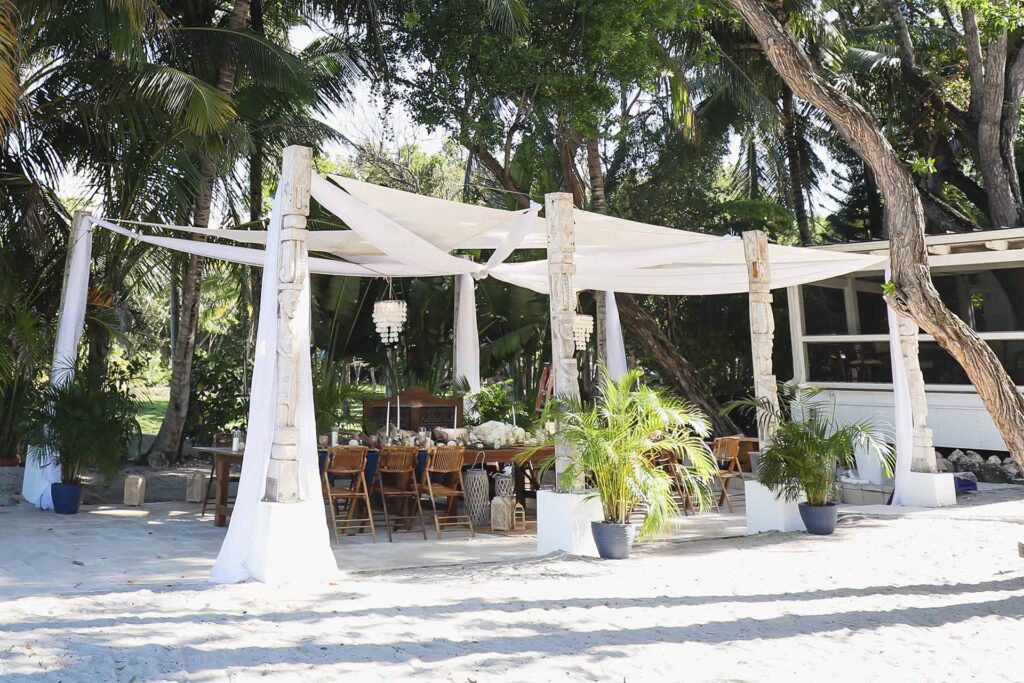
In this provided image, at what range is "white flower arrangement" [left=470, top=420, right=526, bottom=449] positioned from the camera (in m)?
8.00

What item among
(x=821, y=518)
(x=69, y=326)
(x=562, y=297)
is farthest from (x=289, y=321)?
(x=821, y=518)

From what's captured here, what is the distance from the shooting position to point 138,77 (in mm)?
8727

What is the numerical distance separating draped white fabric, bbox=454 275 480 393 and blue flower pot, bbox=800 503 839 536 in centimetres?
431

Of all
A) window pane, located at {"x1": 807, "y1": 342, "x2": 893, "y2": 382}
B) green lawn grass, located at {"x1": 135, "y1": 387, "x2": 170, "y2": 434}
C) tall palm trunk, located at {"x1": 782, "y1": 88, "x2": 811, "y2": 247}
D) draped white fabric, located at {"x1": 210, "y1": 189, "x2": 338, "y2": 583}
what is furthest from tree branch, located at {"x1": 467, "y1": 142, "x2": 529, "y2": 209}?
green lawn grass, located at {"x1": 135, "y1": 387, "x2": 170, "y2": 434}

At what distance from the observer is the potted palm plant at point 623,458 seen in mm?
6047

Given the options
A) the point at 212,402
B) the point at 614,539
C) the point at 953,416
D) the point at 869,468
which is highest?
the point at 212,402

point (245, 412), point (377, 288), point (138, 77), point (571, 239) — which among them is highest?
point (138, 77)

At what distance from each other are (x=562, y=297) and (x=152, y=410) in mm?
21692

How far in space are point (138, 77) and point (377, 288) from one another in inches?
215

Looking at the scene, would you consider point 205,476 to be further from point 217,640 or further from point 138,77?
point 217,640

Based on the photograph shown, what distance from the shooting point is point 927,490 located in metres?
8.70

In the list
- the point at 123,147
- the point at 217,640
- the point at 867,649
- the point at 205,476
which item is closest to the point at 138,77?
the point at 123,147

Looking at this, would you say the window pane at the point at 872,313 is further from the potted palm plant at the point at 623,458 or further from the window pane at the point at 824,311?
the potted palm plant at the point at 623,458

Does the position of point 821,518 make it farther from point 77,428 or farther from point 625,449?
point 77,428
